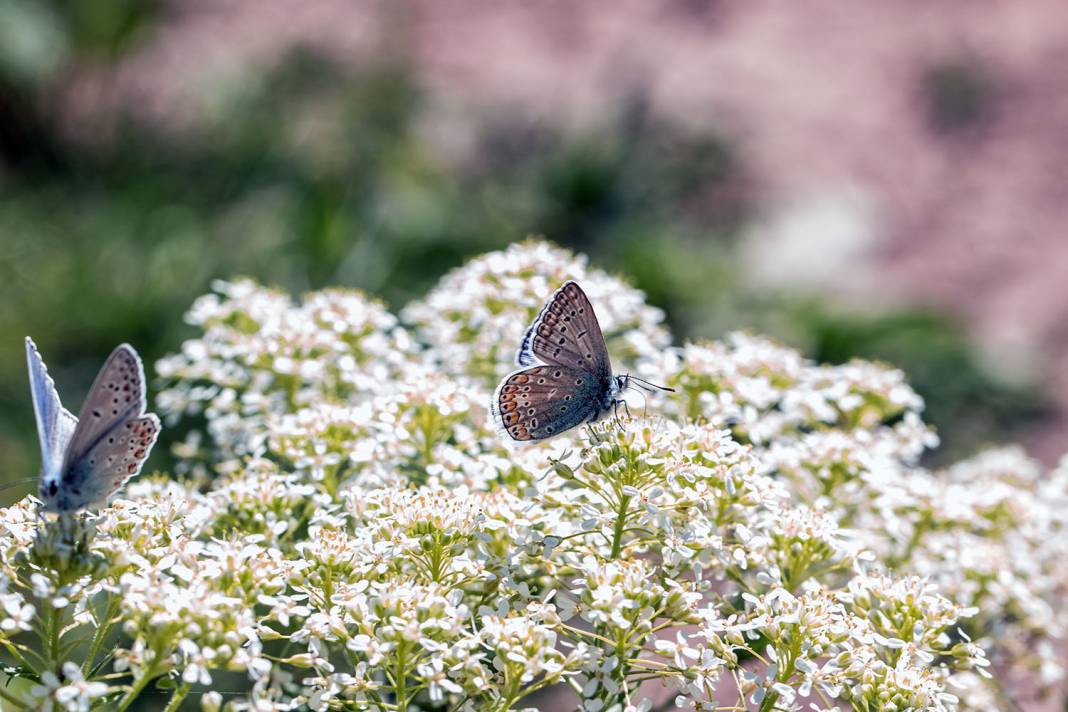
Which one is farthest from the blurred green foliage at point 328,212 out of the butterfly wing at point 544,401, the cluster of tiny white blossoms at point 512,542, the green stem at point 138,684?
the green stem at point 138,684

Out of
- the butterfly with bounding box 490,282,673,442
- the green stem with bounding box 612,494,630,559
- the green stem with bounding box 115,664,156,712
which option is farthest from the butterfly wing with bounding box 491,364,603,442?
the green stem with bounding box 115,664,156,712

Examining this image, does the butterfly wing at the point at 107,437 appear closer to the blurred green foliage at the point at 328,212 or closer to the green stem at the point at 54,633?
the green stem at the point at 54,633

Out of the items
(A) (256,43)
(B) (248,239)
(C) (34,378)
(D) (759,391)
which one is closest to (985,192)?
(B) (248,239)

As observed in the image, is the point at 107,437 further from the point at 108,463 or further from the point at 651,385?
the point at 651,385

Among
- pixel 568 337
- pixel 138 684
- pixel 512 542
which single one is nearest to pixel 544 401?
pixel 568 337

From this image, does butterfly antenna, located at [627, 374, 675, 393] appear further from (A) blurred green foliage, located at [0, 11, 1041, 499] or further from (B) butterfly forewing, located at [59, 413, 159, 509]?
(A) blurred green foliage, located at [0, 11, 1041, 499]

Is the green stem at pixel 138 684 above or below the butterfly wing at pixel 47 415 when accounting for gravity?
below
